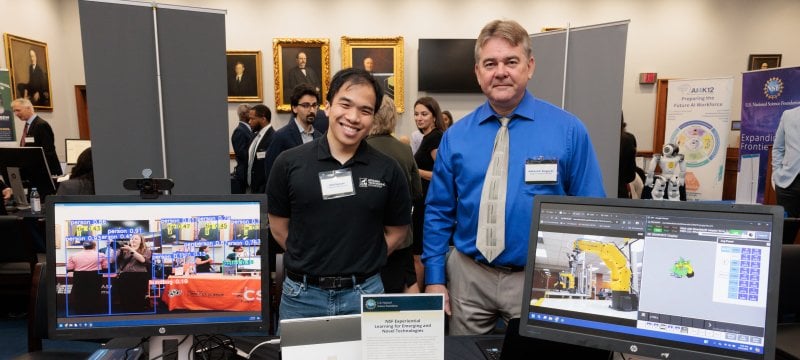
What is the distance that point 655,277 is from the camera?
3.30ft

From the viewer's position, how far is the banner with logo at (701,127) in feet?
20.3

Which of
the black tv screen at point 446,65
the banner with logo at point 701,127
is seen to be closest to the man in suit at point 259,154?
the black tv screen at point 446,65

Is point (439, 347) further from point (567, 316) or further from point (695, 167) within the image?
point (695, 167)

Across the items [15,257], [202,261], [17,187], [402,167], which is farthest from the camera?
[17,187]

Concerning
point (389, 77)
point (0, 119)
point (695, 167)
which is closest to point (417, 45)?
point (389, 77)

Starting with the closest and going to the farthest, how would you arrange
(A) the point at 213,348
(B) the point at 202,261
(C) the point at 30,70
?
(B) the point at 202,261
(A) the point at 213,348
(C) the point at 30,70

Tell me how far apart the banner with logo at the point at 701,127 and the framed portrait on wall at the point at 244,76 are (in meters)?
5.82

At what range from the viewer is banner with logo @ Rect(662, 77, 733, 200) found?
619 centimetres

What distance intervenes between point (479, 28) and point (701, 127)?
333cm

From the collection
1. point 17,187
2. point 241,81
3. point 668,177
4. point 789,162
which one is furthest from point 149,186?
point 241,81

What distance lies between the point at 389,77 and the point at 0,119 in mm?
4739

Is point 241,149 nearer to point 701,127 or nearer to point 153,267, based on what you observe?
point 153,267

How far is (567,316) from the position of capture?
3.51 ft

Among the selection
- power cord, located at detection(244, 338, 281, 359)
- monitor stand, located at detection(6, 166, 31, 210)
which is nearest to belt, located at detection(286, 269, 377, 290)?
power cord, located at detection(244, 338, 281, 359)
